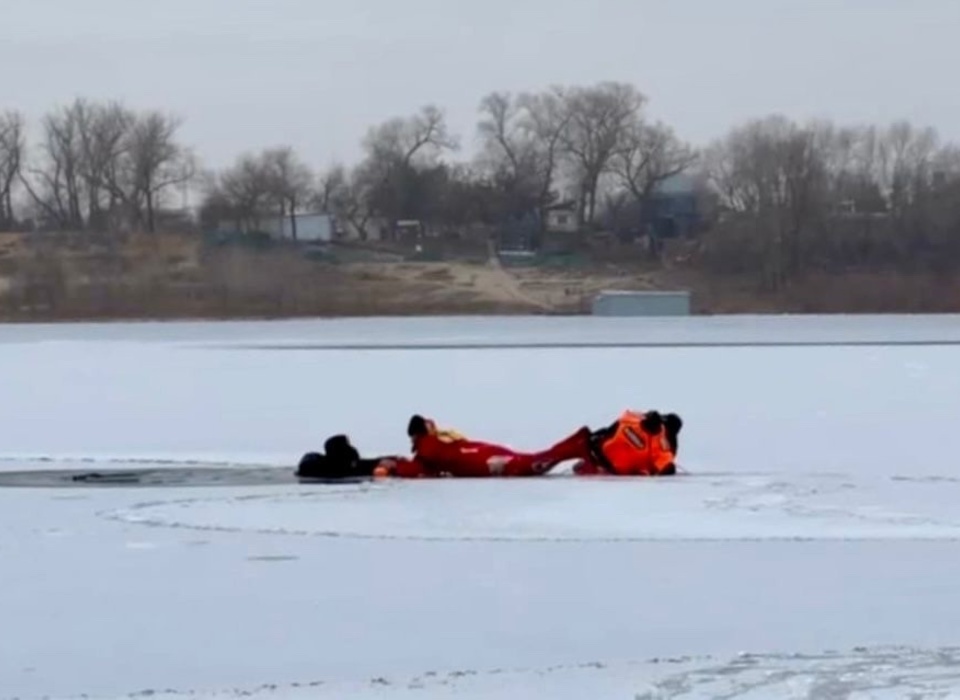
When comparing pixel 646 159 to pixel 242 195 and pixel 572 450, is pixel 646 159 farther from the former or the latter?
pixel 572 450

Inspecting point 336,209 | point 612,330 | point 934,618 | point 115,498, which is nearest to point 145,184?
point 336,209

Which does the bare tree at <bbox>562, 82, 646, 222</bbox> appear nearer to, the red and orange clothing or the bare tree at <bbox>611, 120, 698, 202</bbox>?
the bare tree at <bbox>611, 120, 698, 202</bbox>

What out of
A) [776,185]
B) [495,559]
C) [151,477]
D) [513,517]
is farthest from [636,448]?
[776,185]

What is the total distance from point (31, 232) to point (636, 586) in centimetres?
6329

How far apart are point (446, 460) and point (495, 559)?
402cm

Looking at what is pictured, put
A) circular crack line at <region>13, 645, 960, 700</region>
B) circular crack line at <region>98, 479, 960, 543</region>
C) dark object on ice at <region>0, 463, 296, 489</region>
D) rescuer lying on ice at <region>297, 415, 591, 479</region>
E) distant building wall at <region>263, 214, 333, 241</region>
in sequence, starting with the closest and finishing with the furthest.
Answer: circular crack line at <region>13, 645, 960, 700</region>, circular crack line at <region>98, 479, 960, 543</region>, dark object on ice at <region>0, 463, 296, 489</region>, rescuer lying on ice at <region>297, 415, 591, 479</region>, distant building wall at <region>263, 214, 333, 241</region>

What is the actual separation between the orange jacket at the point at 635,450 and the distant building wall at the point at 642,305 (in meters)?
35.3

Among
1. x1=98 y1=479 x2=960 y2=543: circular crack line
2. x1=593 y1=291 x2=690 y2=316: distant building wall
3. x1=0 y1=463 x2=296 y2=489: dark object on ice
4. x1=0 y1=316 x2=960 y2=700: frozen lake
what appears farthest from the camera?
x1=593 y1=291 x2=690 y2=316: distant building wall

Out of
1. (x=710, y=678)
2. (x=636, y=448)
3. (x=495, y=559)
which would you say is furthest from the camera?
(x=636, y=448)

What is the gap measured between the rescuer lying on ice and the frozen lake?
25cm

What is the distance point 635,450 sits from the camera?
13.7m

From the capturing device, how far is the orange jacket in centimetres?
1367

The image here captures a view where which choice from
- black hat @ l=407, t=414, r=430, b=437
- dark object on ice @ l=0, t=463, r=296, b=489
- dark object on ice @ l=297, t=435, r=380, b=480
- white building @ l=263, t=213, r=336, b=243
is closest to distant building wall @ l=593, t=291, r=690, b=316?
white building @ l=263, t=213, r=336, b=243

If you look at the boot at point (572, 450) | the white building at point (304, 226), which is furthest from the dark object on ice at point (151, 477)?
the white building at point (304, 226)
